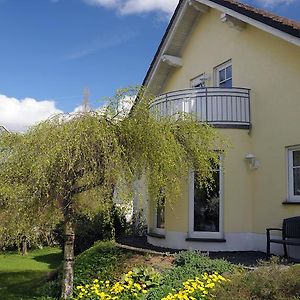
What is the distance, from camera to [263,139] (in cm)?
1227

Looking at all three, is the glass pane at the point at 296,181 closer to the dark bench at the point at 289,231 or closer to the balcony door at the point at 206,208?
the dark bench at the point at 289,231

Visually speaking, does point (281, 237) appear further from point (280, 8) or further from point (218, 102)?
point (280, 8)

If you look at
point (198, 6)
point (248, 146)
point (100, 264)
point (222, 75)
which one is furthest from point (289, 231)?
point (198, 6)

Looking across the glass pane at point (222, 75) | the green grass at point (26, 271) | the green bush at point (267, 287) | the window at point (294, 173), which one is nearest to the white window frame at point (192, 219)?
the window at point (294, 173)

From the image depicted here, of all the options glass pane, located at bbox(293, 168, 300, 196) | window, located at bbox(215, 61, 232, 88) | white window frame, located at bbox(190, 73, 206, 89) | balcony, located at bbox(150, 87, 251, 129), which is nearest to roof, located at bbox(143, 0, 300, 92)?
white window frame, located at bbox(190, 73, 206, 89)

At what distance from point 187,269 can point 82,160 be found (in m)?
2.95

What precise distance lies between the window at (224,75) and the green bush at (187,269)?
690 cm

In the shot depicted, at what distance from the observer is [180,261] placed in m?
9.47

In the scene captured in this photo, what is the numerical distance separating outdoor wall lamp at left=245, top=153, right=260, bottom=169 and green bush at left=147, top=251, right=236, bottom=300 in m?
3.84

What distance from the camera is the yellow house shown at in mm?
11523

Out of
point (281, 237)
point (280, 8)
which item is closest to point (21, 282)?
point (281, 237)

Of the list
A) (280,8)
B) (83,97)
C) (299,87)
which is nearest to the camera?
(83,97)

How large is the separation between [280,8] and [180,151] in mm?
8591

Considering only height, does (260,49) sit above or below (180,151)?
above
